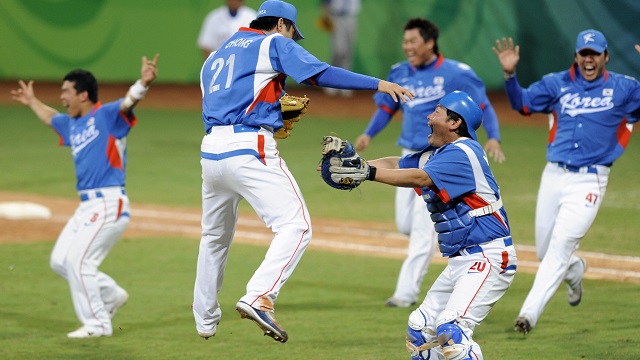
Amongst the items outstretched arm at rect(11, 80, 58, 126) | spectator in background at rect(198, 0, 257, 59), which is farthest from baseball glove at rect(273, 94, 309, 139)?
spectator in background at rect(198, 0, 257, 59)

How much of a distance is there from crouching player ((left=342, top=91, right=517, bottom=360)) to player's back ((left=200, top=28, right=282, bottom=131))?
819 mm

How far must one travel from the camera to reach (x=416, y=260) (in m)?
9.62

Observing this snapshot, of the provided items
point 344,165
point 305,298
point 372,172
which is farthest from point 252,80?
point 305,298

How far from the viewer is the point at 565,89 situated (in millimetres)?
9188

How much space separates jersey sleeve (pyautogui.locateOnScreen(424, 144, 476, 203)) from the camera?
6.36 meters

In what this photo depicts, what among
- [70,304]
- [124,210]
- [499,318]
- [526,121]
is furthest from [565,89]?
[526,121]

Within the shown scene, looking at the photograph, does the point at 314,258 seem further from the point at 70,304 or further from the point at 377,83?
the point at 377,83

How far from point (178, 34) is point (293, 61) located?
2157 centimetres

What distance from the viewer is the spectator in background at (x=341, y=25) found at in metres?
25.8

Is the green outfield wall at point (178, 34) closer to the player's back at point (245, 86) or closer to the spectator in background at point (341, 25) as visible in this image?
the spectator in background at point (341, 25)

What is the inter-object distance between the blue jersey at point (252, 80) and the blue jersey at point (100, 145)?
2.19 m

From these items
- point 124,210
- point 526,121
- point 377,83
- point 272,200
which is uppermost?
point 377,83

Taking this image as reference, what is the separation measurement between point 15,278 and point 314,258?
3.19 meters

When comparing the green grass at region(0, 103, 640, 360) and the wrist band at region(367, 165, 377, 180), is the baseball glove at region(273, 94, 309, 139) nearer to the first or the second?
the wrist band at region(367, 165, 377, 180)
